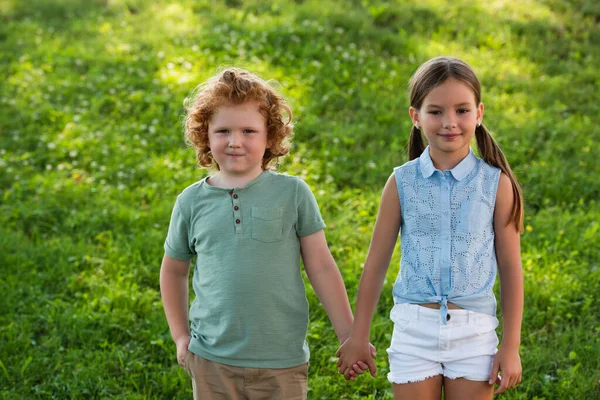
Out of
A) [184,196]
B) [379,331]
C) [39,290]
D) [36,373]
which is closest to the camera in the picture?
[184,196]

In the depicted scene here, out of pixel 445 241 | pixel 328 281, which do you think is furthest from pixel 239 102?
pixel 445 241

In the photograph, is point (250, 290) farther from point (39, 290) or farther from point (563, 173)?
point (563, 173)

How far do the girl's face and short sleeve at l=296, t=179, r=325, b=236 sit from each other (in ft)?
1.59

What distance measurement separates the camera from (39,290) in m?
5.02

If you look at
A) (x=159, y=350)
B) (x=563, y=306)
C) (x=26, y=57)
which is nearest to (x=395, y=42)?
(x=26, y=57)

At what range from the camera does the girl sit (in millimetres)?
2678

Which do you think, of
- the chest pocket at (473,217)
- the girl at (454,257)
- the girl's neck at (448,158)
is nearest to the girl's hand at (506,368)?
the girl at (454,257)

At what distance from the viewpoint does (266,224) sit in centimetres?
279

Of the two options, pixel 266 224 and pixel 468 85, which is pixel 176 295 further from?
pixel 468 85

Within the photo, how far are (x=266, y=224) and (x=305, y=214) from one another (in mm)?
149

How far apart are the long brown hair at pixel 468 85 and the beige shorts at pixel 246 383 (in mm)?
→ 941

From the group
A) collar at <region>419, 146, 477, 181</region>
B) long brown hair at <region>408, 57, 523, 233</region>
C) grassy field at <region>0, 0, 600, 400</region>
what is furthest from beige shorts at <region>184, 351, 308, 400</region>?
grassy field at <region>0, 0, 600, 400</region>

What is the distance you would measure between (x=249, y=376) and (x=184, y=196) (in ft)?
2.27

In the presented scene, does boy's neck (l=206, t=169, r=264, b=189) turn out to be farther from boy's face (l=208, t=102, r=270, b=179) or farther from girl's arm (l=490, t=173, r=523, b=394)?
girl's arm (l=490, t=173, r=523, b=394)
